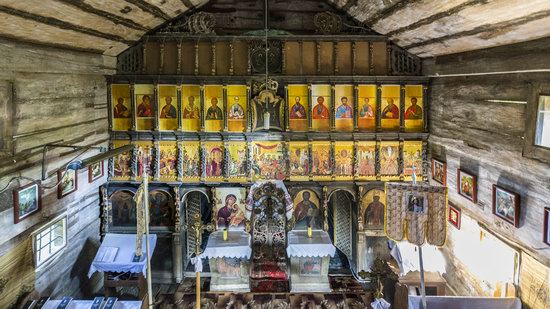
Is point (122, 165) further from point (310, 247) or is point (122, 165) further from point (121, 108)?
point (310, 247)

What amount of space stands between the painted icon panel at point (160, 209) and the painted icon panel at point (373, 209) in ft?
15.9

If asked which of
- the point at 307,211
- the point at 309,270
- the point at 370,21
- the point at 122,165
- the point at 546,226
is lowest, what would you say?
the point at 309,270

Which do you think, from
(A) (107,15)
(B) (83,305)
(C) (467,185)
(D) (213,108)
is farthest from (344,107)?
(B) (83,305)

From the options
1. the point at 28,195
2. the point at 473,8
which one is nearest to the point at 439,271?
the point at 473,8

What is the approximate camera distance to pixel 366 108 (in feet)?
33.9

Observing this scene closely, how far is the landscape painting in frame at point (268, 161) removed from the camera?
10.4 metres

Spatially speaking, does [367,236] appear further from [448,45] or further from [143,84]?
[143,84]

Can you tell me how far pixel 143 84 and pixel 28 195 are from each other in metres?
4.14

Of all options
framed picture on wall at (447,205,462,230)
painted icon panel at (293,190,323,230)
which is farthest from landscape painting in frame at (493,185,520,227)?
painted icon panel at (293,190,323,230)

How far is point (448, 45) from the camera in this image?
820 centimetres

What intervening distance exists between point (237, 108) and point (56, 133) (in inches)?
161

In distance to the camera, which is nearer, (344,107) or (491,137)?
(491,137)

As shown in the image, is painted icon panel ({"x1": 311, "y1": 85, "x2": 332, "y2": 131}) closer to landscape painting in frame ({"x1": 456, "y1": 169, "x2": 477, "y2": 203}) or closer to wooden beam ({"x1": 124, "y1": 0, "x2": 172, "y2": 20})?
landscape painting in frame ({"x1": 456, "y1": 169, "x2": 477, "y2": 203})

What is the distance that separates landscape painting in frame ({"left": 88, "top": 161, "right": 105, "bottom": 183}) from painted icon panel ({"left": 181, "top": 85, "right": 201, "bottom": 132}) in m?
2.17
